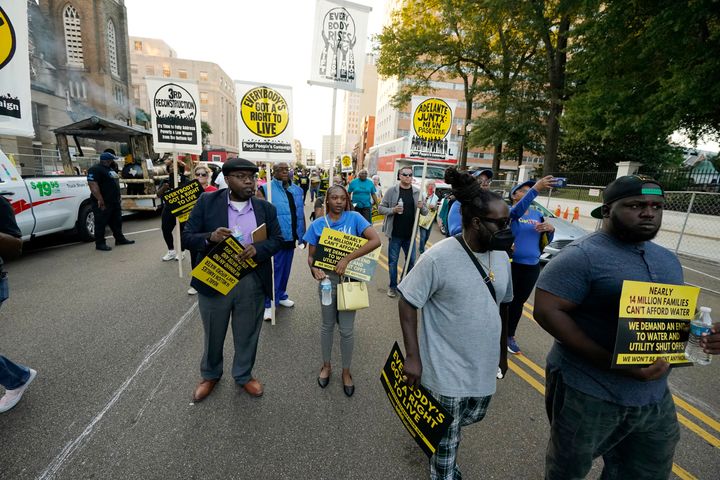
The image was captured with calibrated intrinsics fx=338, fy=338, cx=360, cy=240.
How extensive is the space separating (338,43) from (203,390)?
14.9 ft

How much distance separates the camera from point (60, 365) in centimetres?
326

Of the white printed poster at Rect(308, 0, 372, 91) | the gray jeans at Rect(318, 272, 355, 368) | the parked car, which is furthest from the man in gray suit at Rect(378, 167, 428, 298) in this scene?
the gray jeans at Rect(318, 272, 355, 368)

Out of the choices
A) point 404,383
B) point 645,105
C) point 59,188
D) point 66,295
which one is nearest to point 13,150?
Result: point 59,188

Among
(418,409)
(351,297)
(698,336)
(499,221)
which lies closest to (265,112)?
(351,297)

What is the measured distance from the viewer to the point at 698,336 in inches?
63.1

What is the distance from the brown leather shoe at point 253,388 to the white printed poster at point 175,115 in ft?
13.3

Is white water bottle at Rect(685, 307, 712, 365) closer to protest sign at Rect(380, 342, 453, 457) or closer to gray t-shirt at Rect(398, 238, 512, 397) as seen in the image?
gray t-shirt at Rect(398, 238, 512, 397)

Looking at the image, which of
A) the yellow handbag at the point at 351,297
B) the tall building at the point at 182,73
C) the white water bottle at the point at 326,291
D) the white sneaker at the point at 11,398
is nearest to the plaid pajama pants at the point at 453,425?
the yellow handbag at the point at 351,297

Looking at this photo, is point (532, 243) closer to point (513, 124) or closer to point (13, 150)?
point (513, 124)

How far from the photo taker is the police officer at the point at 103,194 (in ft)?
24.1

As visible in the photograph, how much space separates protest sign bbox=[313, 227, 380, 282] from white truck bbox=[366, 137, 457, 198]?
14712 mm

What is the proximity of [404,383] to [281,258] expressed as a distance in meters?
3.15

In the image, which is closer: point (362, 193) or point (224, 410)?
point (224, 410)

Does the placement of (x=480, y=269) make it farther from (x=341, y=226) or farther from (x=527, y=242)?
(x=527, y=242)
